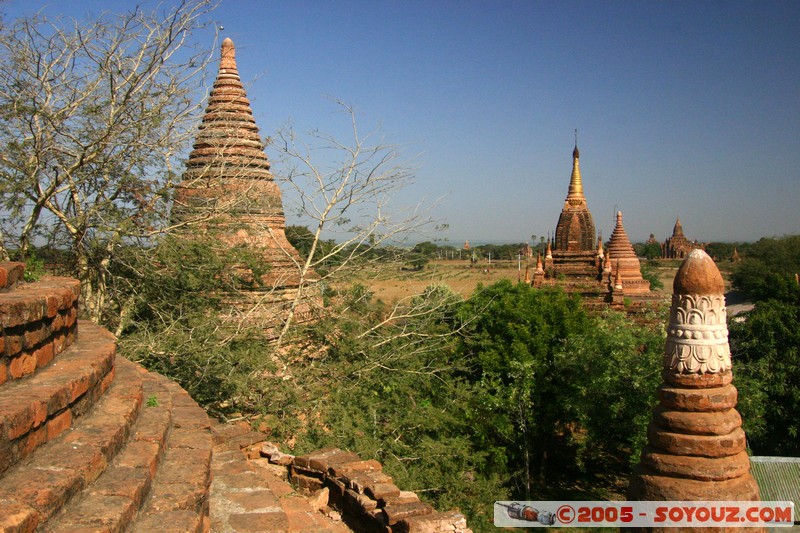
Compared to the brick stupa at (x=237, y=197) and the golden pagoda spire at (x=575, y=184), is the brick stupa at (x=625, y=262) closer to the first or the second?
the golden pagoda spire at (x=575, y=184)

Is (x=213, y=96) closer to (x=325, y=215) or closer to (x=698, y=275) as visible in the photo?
(x=325, y=215)

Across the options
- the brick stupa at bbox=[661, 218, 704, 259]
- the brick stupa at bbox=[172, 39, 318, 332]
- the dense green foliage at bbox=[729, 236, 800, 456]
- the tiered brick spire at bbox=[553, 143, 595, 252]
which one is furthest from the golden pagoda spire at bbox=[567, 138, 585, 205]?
the brick stupa at bbox=[661, 218, 704, 259]

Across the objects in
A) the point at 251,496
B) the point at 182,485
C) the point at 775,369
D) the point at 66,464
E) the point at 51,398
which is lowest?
the point at 775,369

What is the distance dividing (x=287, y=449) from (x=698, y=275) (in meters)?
4.84

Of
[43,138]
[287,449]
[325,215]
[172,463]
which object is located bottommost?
[287,449]

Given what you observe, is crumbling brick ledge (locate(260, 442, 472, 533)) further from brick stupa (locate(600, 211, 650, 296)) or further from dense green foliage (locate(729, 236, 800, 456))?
brick stupa (locate(600, 211, 650, 296))

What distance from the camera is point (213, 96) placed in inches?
518

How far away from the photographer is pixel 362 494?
5000mm

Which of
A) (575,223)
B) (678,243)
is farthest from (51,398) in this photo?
(678,243)

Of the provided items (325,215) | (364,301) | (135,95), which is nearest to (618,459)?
(364,301)

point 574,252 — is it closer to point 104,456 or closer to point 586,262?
point 586,262

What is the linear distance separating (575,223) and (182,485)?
28.3m

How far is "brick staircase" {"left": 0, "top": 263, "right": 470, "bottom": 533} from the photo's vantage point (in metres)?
2.46

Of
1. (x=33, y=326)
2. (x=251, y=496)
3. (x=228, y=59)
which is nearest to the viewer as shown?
(x=33, y=326)
